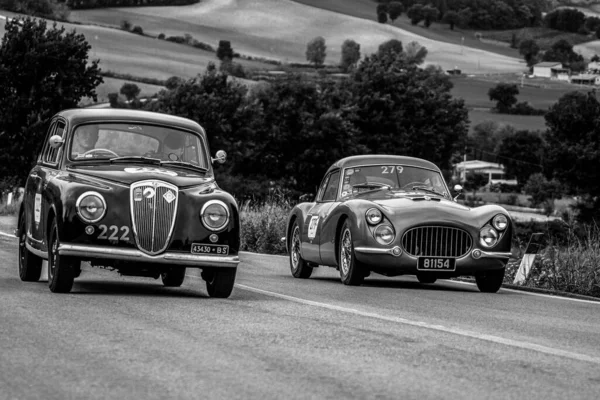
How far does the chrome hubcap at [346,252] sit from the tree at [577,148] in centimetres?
7243

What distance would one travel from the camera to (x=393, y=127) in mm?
96438

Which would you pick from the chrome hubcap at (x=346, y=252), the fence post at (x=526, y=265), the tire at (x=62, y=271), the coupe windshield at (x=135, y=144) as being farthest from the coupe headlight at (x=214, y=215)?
the fence post at (x=526, y=265)

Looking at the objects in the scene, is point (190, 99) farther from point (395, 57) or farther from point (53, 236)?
point (53, 236)

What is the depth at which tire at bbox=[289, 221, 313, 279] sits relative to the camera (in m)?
→ 17.1

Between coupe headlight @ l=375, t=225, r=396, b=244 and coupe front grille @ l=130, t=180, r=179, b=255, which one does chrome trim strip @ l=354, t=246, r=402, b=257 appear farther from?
coupe front grille @ l=130, t=180, r=179, b=255

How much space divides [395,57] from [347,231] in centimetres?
9163

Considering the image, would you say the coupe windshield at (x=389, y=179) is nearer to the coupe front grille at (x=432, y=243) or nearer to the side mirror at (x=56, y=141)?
the coupe front grille at (x=432, y=243)

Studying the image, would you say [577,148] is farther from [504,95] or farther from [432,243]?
[504,95]

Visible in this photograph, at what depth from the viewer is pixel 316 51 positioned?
17725cm

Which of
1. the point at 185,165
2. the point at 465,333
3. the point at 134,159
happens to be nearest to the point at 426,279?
the point at 185,165

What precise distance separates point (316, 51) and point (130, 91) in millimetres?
58486

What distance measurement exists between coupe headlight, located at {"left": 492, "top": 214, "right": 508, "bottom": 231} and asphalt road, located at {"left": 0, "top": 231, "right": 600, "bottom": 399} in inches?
69.8

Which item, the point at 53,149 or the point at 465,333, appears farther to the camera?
the point at 53,149

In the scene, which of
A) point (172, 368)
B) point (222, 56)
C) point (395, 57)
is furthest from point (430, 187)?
point (222, 56)
